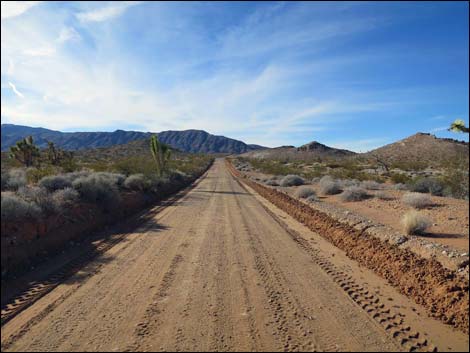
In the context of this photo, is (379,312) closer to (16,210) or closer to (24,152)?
(16,210)

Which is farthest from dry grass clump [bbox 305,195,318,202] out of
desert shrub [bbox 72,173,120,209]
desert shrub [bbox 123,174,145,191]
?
desert shrub [bbox 72,173,120,209]

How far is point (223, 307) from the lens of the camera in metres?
6.09

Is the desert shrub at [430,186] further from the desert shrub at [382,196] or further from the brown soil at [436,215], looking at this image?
the desert shrub at [382,196]

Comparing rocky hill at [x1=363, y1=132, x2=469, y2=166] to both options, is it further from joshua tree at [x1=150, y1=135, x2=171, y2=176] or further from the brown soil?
the brown soil

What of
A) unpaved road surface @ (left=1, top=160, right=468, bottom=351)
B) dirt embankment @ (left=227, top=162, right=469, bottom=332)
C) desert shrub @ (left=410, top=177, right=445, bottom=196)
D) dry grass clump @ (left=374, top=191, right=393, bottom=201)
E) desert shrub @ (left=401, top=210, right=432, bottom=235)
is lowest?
unpaved road surface @ (left=1, top=160, right=468, bottom=351)

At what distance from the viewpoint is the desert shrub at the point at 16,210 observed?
9164mm

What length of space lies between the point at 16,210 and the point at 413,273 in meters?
10.0

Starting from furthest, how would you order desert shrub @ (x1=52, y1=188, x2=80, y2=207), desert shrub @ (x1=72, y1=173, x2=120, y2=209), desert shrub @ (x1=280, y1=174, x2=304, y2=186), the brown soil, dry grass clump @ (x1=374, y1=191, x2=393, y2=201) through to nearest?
1. desert shrub @ (x1=280, y1=174, x2=304, y2=186)
2. dry grass clump @ (x1=374, y1=191, x2=393, y2=201)
3. desert shrub @ (x1=72, y1=173, x2=120, y2=209)
4. desert shrub @ (x1=52, y1=188, x2=80, y2=207)
5. the brown soil

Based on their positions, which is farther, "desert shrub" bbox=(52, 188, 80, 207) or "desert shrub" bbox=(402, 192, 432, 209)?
"desert shrub" bbox=(402, 192, 432, 209)

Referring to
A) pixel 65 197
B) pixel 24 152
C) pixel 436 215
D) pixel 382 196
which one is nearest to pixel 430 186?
pixel 382 196

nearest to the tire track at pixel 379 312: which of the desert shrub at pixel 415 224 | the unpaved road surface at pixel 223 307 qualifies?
the unpaved road surface at pixel 223 307

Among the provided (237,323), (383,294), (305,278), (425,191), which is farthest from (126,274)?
(425,191)

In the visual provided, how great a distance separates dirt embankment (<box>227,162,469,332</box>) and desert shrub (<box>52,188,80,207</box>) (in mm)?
9225

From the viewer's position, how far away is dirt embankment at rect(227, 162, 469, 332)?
619cm
